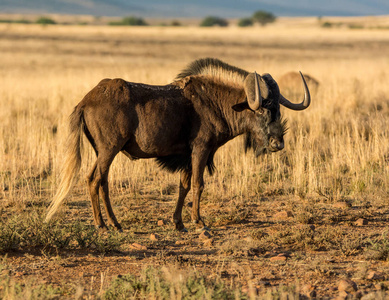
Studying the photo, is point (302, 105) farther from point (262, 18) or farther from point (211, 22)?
point (262, 18)

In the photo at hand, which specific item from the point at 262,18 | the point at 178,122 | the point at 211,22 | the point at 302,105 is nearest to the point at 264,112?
the point at 302,105

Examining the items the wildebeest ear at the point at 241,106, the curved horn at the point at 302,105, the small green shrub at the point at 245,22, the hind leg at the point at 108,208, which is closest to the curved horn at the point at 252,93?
the wildebeest ear at the point at 241,106

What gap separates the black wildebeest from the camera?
686cm

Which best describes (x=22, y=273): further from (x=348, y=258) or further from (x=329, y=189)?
(x=329, y=189)

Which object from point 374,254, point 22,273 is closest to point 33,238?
point 22,273

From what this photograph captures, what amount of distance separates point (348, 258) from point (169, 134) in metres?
2.42

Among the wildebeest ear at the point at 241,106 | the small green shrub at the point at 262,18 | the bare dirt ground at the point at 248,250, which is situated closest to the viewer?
the bare dirt ground at the point at 248,250

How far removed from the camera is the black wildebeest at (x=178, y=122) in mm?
6855

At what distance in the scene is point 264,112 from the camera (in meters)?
7.40

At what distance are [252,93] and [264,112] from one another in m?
0.29

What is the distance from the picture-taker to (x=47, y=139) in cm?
1097

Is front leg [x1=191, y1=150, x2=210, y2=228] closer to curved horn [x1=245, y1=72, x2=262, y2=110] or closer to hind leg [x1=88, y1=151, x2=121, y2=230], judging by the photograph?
curved horn [x1=245, y1=72, x2=262, y2=110]

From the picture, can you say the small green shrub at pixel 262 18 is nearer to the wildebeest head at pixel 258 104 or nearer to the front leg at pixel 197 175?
the wildebeest head at pixel 258 104

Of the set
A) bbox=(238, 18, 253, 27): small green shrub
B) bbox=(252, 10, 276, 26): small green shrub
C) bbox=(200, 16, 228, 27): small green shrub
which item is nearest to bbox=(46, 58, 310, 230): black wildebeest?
bbox=(200, 16, 228, 27): small green shrub
